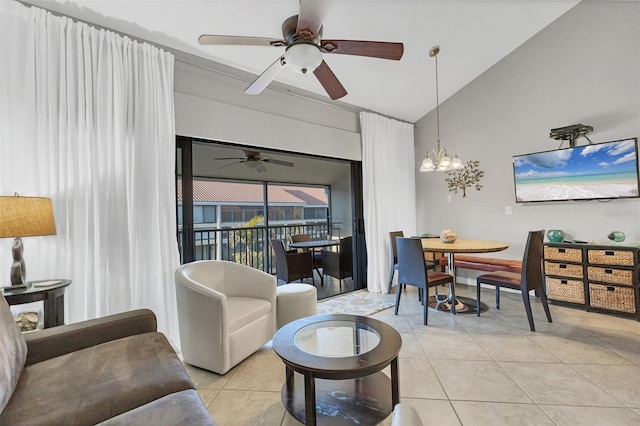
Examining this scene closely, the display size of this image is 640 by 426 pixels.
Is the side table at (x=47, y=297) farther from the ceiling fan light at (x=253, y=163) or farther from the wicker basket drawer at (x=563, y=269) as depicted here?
the wicker basket drawer at (x=563, y=269)

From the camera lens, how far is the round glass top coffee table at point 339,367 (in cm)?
141

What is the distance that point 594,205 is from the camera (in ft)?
11.3

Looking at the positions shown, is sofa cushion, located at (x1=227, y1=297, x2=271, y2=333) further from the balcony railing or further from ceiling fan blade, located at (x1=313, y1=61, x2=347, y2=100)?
the balcony railing

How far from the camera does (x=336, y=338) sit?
5.89 ft

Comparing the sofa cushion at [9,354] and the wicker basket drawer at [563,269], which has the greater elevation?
the sofa cushion at [9,354]

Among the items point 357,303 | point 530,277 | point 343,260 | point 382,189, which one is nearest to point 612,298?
point 530,277

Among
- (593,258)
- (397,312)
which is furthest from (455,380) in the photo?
(593,258)

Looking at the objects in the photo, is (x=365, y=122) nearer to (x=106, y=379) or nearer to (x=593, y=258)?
(x=593, y=258)

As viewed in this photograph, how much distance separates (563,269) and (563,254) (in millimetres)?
179

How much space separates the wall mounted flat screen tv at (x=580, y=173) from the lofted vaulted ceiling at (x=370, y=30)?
1585 millimetres

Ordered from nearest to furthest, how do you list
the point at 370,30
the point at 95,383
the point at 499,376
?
the point at 95,383 < the point at 499,376 < the point at 370,30

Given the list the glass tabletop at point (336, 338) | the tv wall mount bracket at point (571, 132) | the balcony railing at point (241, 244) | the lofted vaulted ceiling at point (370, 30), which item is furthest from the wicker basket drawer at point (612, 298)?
the balcony railing at point (241, 244)

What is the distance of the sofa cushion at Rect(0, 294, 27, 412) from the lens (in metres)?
1.14

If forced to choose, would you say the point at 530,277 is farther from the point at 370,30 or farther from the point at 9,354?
the point at 9,354
